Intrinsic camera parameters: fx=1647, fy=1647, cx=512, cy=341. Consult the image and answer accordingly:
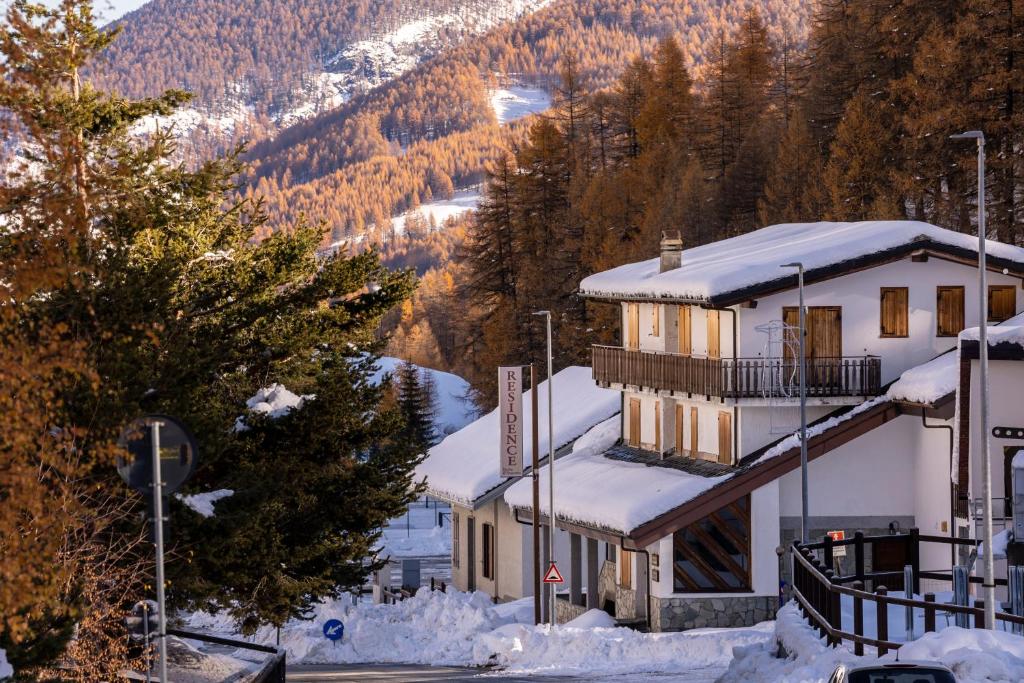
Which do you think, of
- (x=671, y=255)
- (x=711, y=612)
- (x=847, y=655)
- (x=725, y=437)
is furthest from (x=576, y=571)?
(x=847, y=655)

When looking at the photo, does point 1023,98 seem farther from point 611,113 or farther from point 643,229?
point 611,113

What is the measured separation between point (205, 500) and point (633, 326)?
23272mm

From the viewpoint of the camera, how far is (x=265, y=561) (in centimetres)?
3192

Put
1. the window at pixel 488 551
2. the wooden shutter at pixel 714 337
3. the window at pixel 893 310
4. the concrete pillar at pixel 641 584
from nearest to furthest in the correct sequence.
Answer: the concrete pillar at pixel 641 584
the window at pixel 893 310
the wooden shutter at pixel 714 337
the window at pixel 488 551

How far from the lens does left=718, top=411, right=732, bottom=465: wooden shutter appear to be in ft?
147

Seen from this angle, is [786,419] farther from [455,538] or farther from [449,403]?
[449,403]

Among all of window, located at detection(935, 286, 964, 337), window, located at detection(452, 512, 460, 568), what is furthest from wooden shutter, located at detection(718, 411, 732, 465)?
window, located at detection(452, 512, 460, 568)

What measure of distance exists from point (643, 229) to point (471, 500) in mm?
50096

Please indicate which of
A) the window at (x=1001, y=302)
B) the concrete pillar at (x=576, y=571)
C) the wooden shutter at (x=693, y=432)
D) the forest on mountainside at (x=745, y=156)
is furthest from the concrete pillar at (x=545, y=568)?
the forest on mountainside at (x=745, y=156)

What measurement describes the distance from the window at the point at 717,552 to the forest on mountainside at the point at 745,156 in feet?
74.7

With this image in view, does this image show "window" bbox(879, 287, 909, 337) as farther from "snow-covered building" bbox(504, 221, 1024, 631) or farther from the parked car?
the parked car

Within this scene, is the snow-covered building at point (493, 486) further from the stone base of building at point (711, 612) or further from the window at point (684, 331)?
the stone base of building at point (711, 612)

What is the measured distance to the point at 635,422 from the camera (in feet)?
168

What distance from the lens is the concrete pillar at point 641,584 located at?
4450 cm
